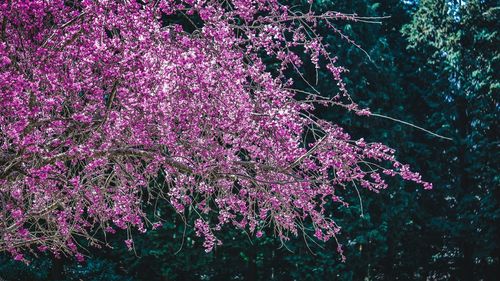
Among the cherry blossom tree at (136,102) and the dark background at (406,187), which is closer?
the cherry blossom tree at (136,102)

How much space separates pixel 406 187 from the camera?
1065 cm

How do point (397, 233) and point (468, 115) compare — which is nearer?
point (397, 233)

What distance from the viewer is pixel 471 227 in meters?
10.4

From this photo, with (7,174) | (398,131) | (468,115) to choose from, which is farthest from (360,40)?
A: (7,174)

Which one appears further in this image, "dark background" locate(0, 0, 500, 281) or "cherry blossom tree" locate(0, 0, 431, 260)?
"dark background" locate(0, 0, 500, 281)

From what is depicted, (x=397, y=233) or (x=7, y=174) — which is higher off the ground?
(x=397, y=233)

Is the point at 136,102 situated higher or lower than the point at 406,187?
lower

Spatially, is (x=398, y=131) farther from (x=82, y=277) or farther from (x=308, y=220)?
(x=82, y=277)

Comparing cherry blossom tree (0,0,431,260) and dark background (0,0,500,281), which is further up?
dark background (0,0,500,281)

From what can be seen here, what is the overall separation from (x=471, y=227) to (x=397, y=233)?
1282 mm

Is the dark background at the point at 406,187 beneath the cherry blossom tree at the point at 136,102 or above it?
above

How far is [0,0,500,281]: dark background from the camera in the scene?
9273 mm

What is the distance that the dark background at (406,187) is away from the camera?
9273 mm

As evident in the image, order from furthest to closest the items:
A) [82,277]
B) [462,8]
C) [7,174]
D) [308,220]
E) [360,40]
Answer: [462,8] < [360,40] < [308,220] < [82,277] < [7,174]
